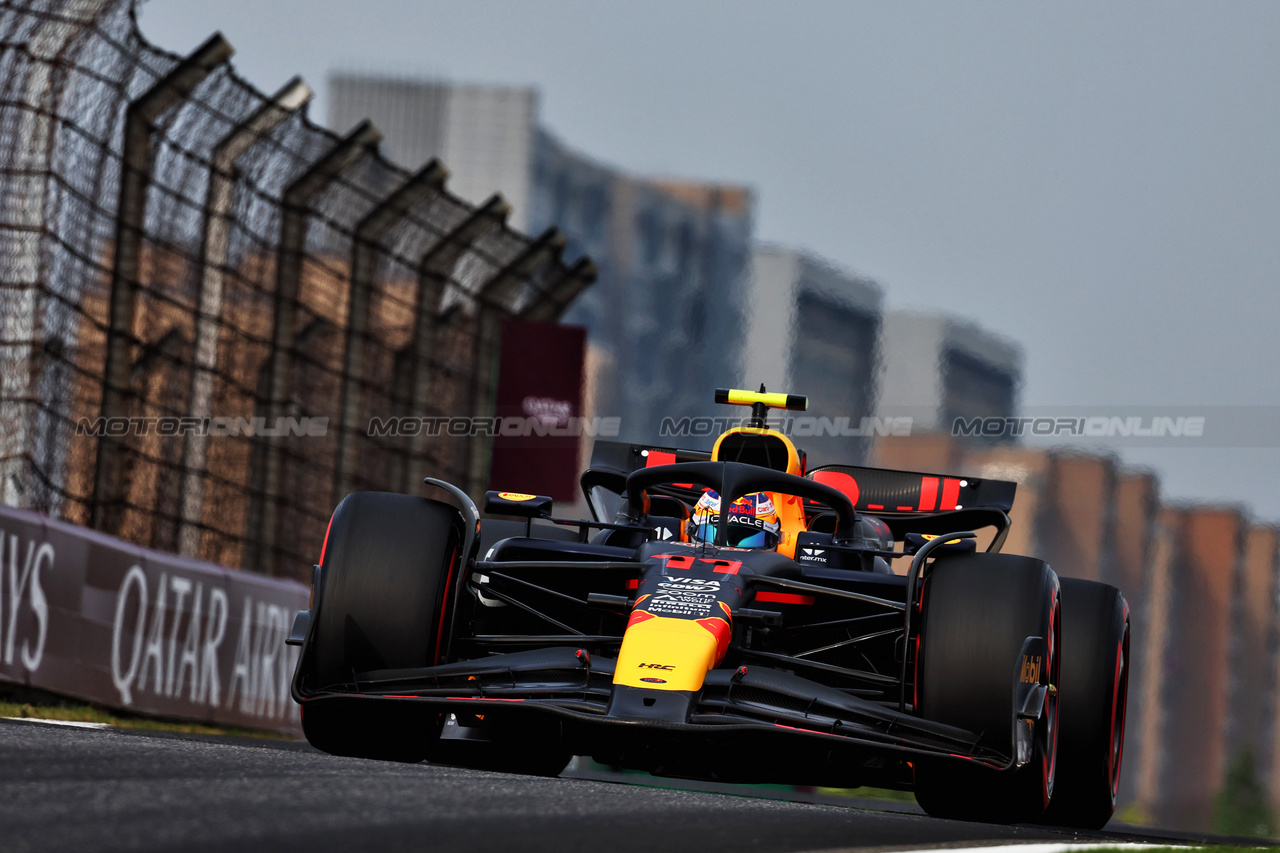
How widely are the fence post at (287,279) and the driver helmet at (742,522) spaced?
6291 mm

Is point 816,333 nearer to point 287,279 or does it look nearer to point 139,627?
point 287,279

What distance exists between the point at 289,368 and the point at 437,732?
690 centimetres

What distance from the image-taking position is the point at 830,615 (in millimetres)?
7395

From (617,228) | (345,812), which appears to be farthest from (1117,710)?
(617,228)

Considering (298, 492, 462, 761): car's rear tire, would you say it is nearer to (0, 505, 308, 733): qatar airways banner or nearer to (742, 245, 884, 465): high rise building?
(0, 505, 308, 733): qatar airways banner

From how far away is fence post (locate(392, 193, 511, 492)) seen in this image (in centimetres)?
1510

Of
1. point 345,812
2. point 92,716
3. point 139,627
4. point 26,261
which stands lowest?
point 92,716

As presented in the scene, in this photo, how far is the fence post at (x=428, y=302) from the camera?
15.1m

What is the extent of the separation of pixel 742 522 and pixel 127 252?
553 cm

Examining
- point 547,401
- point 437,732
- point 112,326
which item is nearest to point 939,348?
point 547,401

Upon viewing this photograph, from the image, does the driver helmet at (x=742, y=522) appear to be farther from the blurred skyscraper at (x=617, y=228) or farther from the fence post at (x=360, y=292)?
the blurred skyscraper at (x=617, y=228)

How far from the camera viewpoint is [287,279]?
45.6 feet

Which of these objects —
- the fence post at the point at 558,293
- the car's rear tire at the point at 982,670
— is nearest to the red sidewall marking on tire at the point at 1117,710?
the car's rear tire at the point at 982,670

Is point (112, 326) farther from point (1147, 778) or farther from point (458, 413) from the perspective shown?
point (1147, 778)
